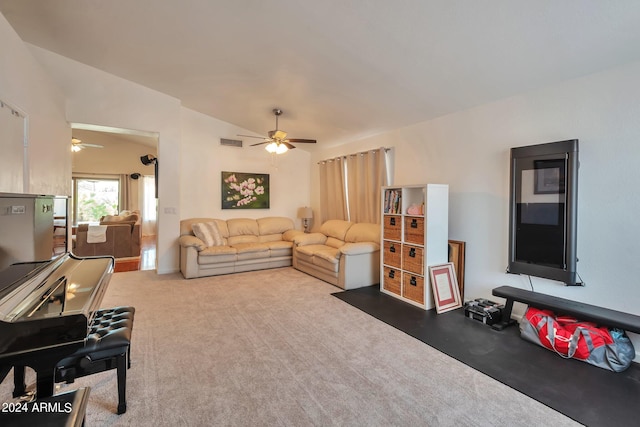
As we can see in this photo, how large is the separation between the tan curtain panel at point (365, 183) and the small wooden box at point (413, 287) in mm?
1389

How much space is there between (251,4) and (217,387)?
9.73ft

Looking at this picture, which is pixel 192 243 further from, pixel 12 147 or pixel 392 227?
pixel 392 227

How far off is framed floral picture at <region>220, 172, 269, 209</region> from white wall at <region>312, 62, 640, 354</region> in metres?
3.47

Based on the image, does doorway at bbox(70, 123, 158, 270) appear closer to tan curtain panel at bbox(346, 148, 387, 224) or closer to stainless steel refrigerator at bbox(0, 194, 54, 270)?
tan curtain panel at bbox(346, 148, 387, 224)

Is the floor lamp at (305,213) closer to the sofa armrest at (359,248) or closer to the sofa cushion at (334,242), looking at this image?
the sofa cushion at (334,242)

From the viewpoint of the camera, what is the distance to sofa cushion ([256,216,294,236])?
238 inches

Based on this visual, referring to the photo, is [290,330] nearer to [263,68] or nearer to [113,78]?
[263,68]

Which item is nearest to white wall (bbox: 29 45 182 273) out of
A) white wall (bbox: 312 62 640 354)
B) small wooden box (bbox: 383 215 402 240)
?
small wooden box (bbox: 383 215 402 240)

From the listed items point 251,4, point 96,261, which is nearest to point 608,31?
point 251,4

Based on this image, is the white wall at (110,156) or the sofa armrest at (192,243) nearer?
the sofa armrest at (192,243)

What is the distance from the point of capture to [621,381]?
2137 mm

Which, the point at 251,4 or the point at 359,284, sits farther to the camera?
the point at 359,284

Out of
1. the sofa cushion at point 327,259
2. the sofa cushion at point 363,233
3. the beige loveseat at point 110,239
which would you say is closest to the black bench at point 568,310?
the sofa cushion at point 363,233

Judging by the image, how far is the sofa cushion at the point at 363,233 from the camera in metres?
4.71
